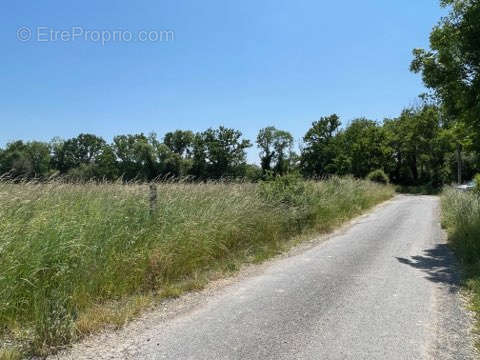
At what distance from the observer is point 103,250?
5.38m

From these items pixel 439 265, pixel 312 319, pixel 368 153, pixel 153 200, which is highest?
pixel 368 153

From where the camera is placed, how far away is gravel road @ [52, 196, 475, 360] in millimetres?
3633

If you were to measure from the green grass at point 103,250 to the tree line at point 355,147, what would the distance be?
7.32 feet

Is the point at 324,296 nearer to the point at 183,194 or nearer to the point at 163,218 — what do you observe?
the point at 163,218

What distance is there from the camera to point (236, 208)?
29.0 feet

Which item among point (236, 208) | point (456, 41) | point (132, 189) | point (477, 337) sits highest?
point (456, 41)

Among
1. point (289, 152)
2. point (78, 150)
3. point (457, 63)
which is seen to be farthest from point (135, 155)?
point (457, 63)

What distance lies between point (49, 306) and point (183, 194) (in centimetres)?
488

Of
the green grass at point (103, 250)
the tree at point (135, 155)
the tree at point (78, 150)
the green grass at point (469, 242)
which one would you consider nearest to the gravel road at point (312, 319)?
the green grass at point (469, 242)

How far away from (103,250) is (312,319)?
3219mm

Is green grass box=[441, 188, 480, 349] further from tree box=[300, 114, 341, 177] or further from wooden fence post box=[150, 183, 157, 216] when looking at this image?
tree box=[300, 114, 341, 177]

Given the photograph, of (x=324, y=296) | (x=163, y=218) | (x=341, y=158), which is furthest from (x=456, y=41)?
(x=341, y=158)

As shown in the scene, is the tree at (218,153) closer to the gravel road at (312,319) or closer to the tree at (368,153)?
the tree at (368,153)

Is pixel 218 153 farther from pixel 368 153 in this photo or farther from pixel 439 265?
pixel 439 265
